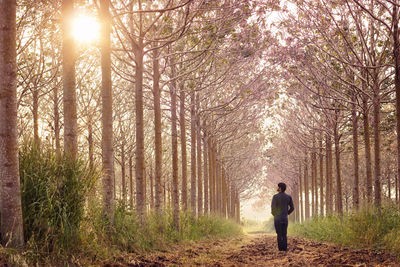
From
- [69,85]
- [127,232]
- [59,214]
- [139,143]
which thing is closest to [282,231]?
[139,143]

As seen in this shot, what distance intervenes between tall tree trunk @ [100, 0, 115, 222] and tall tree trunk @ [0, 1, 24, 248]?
6.81ft

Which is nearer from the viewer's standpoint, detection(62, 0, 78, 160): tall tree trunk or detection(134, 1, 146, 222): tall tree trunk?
Result: detection(62, 0, 78, 160): tall tree trunk

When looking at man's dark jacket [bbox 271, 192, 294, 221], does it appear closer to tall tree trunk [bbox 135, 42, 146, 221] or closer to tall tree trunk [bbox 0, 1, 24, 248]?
tall tree trunk [bbox 135, 42, 146, 221]

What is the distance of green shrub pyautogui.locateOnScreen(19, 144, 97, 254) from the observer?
189 inches

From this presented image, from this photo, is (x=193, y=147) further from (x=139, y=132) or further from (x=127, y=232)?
(x=127, y=232)

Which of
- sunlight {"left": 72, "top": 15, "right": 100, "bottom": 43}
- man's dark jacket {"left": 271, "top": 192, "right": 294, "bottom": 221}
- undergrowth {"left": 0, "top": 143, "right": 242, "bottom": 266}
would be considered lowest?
man's dark jacket {"left": 271, "top": 192, "right": 294, "bottom": 221}

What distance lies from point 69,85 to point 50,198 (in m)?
2.01

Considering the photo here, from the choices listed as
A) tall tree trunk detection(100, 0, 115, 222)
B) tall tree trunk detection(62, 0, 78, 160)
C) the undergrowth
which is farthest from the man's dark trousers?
tall tree trunk detection(62, 0, 78, 160)

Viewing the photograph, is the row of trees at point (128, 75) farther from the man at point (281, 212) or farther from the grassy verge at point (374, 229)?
the grassy verge at point (374, 229)

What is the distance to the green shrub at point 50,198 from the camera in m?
4.79

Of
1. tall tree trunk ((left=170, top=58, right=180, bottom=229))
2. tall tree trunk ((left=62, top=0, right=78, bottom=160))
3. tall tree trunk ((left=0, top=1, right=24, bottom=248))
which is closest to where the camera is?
tall tree trunk ((left=0, top=1, right=24, bottom=248))

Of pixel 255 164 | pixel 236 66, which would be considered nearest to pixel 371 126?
pixel 236 66

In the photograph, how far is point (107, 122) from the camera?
7332 mm

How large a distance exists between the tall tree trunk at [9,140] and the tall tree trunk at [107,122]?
208cm
